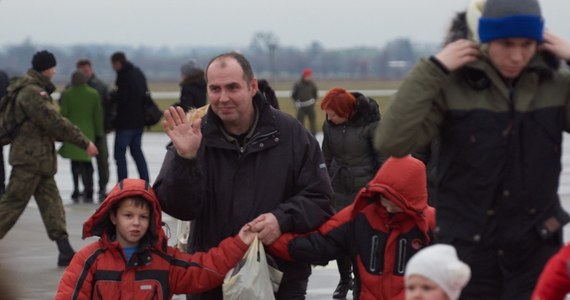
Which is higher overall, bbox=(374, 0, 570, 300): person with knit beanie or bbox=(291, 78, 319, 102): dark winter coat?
bbox=(374, 0, 570, 300): person with knit beanie

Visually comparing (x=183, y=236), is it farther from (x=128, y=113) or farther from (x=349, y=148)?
(x=128, y=113)

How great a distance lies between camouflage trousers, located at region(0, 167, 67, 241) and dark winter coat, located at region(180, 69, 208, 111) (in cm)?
548

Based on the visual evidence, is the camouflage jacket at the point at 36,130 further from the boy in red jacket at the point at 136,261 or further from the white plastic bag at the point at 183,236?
the boy in red jacket at the point at 136,261

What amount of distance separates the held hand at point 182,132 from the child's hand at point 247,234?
0.40 metres

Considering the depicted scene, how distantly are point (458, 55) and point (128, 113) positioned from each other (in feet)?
47.0

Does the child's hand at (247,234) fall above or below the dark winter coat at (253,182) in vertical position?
below

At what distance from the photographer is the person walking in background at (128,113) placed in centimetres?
1875

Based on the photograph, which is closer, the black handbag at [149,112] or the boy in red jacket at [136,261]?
the boy in red jacket at [136,261]

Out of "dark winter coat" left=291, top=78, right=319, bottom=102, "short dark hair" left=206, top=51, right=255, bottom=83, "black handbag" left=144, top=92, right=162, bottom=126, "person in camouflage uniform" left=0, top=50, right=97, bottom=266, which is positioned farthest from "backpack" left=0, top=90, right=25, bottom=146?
"dark winter coat" left=291, top=78, right=319, bottom=102

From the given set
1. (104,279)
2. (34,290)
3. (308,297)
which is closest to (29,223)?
(34,290)

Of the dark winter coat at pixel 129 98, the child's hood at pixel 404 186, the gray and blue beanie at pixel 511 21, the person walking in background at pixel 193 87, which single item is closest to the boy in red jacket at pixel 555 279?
the gray and blue beanie at pixel 511 21

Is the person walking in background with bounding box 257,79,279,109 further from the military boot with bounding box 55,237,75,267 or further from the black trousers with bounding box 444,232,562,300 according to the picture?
the military boot with bounding box 55,237,75,267

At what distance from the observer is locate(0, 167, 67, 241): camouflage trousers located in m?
12.0

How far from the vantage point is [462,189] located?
4.87 meters
